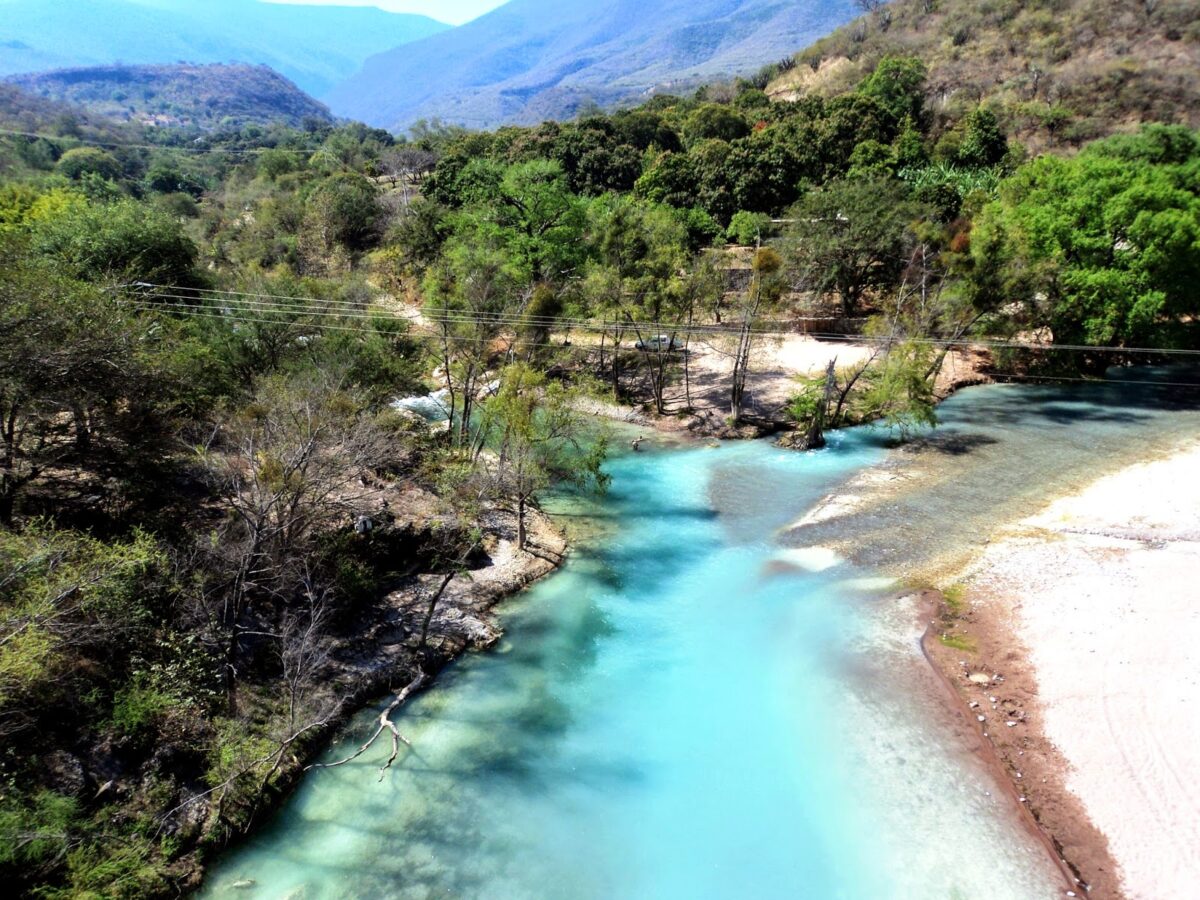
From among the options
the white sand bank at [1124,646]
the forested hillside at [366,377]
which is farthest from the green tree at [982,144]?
the white sand bank at [1124,646]

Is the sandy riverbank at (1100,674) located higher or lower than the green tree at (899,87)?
lower

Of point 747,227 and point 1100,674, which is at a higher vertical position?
point 747,227

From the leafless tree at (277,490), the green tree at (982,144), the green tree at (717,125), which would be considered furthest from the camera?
the green tree at (717,125)

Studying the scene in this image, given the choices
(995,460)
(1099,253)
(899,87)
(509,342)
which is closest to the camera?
(995,460)

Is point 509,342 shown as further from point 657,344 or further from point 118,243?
point 118,243

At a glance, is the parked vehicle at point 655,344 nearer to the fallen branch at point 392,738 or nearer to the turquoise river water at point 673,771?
the turquoise river water at point 673,771

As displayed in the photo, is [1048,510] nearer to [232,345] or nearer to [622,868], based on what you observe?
[622,868]

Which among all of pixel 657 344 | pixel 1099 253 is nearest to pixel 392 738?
pixel 657 344
